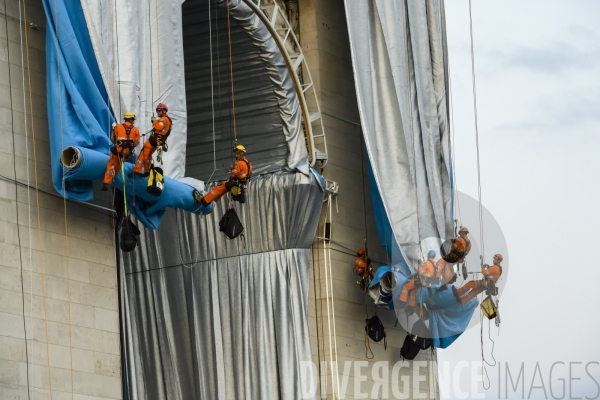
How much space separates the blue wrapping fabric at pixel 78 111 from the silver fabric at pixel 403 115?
240 inches

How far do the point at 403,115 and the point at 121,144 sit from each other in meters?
7.64

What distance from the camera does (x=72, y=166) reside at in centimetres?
1788

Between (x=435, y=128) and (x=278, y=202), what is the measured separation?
3243 millimetres

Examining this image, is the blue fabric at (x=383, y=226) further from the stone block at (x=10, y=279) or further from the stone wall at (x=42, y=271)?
the stone block at (x=10, y=279)

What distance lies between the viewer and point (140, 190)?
18.7 metres

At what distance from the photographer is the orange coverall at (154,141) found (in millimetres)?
18266

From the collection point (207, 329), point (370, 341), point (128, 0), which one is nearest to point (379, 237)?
point (370, 341)

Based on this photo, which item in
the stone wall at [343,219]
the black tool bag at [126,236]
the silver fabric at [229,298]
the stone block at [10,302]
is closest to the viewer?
the stone block at [10,302]

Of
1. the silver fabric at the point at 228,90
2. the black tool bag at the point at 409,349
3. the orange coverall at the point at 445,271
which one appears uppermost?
the silver fabric at the point at 228,90

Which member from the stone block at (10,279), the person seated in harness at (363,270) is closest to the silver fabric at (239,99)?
the person seated in harness at (363,270)

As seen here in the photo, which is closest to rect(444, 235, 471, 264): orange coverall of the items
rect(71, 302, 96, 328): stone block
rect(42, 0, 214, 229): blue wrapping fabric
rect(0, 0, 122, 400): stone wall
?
rect(42, 0, 214, 229): blue wrapping fabric

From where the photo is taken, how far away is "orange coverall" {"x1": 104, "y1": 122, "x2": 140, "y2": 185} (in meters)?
17.9

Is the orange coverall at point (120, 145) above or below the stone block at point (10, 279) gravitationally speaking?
above

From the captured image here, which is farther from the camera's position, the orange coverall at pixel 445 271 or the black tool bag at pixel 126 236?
the orange coverall at pixel 445 271
